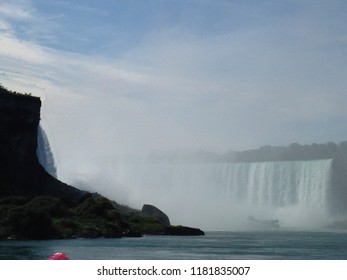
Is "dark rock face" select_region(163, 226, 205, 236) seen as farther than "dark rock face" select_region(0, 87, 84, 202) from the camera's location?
Yes

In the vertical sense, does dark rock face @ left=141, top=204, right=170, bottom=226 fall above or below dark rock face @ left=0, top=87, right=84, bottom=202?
below

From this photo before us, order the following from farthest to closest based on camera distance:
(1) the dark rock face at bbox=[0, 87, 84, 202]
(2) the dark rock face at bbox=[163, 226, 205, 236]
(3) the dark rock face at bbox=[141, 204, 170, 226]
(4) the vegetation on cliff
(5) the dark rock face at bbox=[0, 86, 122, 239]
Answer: (3) the dark rock face at bbox=[141, 204, 170, 226] < (2) the dark rock face at bbox=[163, 226, 205, 236] < (1) the dark rock face at bbox=[0, 87, 84, 202] < (4) the vegetation on cliff < (5) the dark rock face at bbox=[0, 86, 122, 239]

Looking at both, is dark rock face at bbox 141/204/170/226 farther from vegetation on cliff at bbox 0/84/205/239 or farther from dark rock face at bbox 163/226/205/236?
dark rock face at bbox 163/226/205/236

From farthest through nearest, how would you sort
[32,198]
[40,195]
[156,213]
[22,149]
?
[156,213]
[22,149]
[40,195]
[32,198]

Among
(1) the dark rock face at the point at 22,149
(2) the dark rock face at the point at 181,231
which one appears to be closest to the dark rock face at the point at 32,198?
(1) the dark rock face at the point at 22,149

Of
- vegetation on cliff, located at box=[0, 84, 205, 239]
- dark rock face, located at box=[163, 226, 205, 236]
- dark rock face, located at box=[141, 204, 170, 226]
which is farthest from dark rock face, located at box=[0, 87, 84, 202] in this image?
dark rock face, located at box=[141, 204, 170, 226]

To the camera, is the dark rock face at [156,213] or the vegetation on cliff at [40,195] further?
the dark rock face at [156,213]

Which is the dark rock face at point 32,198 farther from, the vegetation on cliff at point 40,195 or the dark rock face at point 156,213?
the dark rock face at point 156,213

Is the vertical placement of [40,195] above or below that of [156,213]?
above

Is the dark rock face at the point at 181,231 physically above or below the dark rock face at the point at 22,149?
below

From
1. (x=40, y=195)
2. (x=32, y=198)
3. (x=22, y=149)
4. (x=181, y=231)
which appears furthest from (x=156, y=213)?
(x=32, y=198)

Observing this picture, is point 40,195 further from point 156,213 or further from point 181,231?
point 156,213

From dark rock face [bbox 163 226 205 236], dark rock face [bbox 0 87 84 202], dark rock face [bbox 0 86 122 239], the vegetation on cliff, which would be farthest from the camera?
dark rock face [bbox 163 226 205 236]
